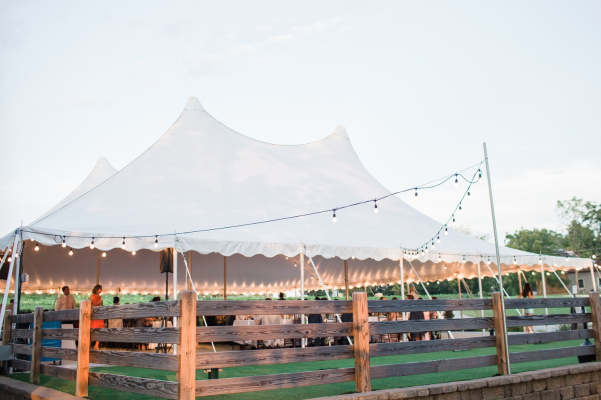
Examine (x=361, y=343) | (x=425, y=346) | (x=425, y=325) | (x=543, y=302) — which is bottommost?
(x=425, y=346)

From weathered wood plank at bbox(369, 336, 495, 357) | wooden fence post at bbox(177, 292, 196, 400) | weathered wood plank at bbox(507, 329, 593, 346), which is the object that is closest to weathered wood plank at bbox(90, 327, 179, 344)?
wooden fence post at bbox(177, 292, 196, 400)

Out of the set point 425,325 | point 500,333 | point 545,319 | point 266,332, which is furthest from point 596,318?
point 266,332

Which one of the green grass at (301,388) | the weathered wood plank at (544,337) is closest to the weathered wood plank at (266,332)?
the green grass at (301,388)

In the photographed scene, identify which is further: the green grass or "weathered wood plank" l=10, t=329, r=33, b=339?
"weathered wood plank" l=10, t=329, r=33, b=339

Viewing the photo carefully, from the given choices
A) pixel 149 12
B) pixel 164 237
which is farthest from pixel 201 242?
pixel 149 12

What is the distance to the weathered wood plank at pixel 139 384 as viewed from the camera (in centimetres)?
416

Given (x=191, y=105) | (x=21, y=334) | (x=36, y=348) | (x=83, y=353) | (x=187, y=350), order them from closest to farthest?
1. (x=187, y=350)
2. (x=83, y=353)
3. (x=36, y=348)
4. (x=21, y=334)
5. (x=191, y=105)

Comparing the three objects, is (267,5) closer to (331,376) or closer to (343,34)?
(343,34)

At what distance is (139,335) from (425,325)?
306cm

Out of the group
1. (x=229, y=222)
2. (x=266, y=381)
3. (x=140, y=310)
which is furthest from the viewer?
(x=229, y=222)

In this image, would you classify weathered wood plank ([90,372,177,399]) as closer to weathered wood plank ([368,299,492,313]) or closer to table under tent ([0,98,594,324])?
weathered wood plank ([368,299,492,313])

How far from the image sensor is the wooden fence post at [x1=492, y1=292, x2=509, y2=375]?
5.91 m

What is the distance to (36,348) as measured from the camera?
6496 millimetres

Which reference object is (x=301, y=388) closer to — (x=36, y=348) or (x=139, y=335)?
(x=139, y=335)
